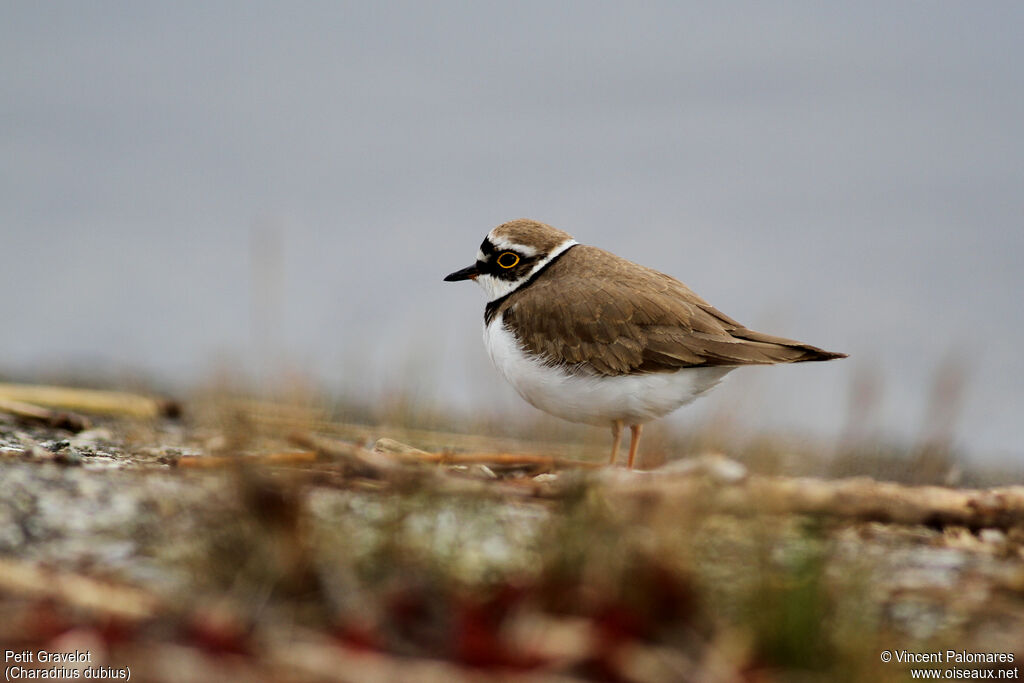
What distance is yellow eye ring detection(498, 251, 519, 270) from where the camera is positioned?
662 cm

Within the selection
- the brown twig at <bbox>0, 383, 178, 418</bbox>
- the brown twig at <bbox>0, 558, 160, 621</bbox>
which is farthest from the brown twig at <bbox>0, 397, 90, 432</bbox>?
the brown twig at <bbox>0, 558, 160, 621</bbox>

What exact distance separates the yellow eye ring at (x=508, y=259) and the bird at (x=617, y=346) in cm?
28

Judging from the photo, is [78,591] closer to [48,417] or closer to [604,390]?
[604,390]

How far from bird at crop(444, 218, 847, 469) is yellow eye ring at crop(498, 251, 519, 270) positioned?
0.91ft

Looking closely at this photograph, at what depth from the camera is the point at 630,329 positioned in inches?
230

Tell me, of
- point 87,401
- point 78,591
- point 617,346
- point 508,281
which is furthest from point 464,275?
point 78,591

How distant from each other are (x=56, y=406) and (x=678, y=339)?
Answer: 203 inches

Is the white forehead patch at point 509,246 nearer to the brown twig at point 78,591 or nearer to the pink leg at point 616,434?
the pink leg at point 616,434

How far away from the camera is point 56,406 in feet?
26.7

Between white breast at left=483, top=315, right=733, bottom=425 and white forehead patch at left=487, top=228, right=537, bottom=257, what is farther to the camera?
white forehead patch at left=487, top=228, right=537, bottom=257

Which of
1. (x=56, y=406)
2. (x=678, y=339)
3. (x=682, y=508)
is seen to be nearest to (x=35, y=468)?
(x=682, y=508)

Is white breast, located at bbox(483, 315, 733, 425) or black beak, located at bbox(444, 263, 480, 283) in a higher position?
black beak, located at bbox(444, 263, 480, 283)

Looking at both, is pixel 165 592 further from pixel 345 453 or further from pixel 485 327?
pixel 485 327

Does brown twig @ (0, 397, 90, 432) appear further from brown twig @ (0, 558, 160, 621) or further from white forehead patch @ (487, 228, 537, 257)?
brown twig @ (0, 558, 160, 621)
